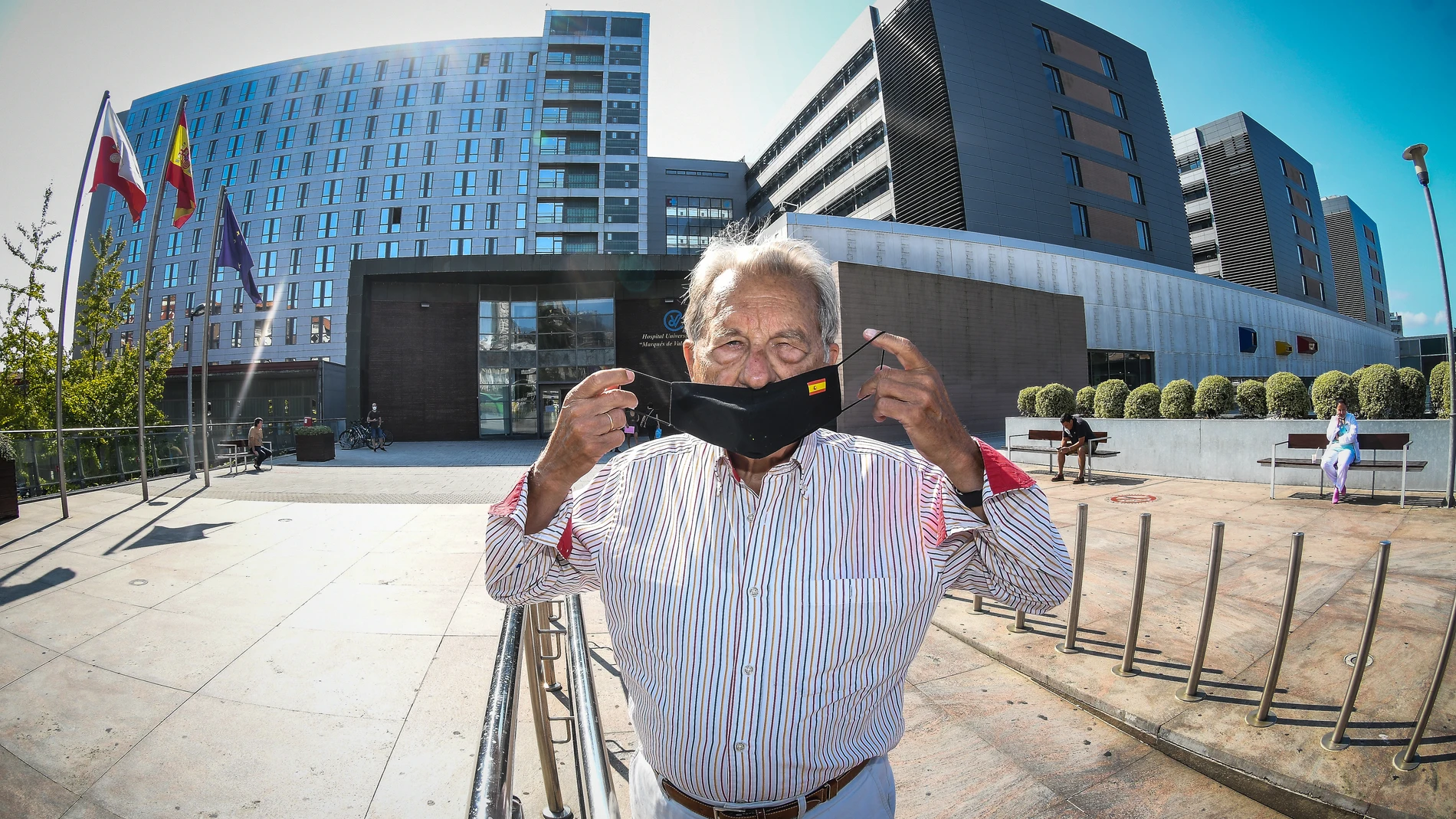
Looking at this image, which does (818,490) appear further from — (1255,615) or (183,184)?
(183,184)

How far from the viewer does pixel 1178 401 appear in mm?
10383

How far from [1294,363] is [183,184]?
4844 centimetres

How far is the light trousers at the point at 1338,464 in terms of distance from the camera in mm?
7305

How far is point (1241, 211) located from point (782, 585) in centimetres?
5241

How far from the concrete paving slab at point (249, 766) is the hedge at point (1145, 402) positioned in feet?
43.4

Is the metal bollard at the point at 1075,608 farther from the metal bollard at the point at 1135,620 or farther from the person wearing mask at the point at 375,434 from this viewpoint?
the person wearing mask at the point at 375,434

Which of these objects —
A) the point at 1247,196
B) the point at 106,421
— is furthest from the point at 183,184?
the point at 1247,196

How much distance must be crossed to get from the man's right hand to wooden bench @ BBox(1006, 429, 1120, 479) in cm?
1054

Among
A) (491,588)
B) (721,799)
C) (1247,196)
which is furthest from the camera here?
(1247,196)

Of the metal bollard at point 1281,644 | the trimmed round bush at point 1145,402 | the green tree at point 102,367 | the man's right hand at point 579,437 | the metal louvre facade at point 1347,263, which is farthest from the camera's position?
the metal louvre facade at point 1347,263

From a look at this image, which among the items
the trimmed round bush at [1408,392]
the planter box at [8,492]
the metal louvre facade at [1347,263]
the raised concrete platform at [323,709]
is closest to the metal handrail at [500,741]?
the raised concrete platform at [323,709]

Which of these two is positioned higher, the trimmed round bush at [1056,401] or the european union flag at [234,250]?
the european union flag at [234,250]

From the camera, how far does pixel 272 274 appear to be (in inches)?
1756

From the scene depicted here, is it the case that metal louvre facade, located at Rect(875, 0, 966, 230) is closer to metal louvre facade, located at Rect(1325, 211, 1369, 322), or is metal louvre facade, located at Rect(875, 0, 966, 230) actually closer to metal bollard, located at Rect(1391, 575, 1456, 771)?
metal bollard, located at Rect(1391, 575, 1456, 771)
